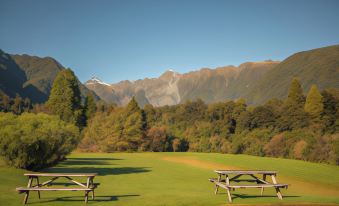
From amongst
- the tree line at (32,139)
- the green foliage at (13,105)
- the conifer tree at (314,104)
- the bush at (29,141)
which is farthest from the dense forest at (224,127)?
the bush at (29,141)

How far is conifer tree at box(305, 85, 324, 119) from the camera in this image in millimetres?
74812

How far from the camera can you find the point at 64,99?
282 ft

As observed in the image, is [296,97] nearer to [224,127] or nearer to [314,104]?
[314,104]

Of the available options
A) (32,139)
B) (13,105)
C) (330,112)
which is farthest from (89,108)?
(32,139)

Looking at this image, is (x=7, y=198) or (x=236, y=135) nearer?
(x=7, y=198)

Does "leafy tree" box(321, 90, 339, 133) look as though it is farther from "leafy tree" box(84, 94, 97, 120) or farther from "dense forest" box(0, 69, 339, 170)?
"leafy tree" box(84, 94, 97, 120)

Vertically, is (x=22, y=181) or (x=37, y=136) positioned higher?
(x=37, y=136)

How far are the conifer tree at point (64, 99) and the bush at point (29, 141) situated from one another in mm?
56110

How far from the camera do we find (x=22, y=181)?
21.4 meters

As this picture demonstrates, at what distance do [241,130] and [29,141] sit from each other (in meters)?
68.6

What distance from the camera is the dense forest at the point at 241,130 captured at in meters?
70.2

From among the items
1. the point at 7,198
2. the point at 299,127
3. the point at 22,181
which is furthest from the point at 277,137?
the point at 7,198

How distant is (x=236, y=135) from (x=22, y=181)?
70901 millimetres

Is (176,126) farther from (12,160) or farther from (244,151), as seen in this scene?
(12,160)
